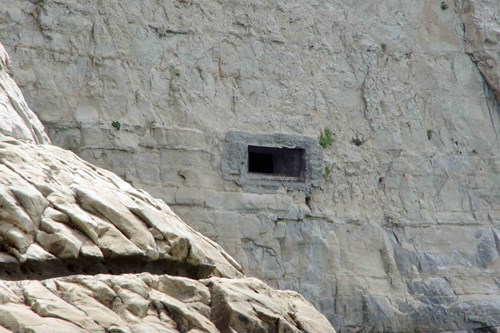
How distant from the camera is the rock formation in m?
5.67

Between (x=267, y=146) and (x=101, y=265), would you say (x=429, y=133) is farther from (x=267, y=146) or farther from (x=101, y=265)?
(x=101, y=265)

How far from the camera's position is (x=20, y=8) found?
11.0 m

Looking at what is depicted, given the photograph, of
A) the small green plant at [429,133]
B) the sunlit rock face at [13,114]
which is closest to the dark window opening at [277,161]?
the small green plant at [429,133]

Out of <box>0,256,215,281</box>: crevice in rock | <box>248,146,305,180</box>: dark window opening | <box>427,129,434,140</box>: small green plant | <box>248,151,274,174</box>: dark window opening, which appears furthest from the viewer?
<box>427,129,434,140</box>: small green plant

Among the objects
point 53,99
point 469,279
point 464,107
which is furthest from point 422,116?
point 53,99

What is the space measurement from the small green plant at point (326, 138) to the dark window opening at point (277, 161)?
11.8 inches

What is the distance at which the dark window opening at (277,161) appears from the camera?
40.3 feet

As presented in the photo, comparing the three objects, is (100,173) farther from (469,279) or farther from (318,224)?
(469,279)

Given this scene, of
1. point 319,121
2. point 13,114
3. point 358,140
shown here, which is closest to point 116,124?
point 319,121

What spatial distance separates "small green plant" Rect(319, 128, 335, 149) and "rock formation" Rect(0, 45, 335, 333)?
4990 mm

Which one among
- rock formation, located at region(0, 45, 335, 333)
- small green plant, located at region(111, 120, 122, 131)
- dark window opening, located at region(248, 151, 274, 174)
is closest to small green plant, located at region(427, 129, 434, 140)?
dark window opening, located at region(248, 151, 274, 174)

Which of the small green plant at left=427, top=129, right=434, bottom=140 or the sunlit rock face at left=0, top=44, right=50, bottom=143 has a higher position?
the small green plant at left=427, top=129, right=434, bottom=140

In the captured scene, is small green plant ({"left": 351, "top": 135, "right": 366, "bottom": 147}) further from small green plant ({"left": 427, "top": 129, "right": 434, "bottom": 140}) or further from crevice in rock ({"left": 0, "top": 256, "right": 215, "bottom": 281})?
crevice in rock ({"left": 0, "top": 256, "right": 215, "bottom": 281})

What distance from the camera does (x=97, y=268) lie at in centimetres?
637
